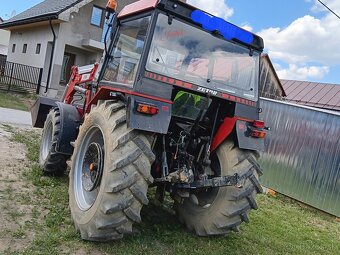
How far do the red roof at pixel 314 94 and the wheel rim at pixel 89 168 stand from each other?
1587cm

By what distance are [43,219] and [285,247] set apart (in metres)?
3.21

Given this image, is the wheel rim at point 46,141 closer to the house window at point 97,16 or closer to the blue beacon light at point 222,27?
the blue beacon light at point 222,27

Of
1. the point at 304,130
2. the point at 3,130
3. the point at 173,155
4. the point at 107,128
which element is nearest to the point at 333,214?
the point at 304,130

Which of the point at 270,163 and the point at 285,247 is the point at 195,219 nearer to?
the point at 285,247

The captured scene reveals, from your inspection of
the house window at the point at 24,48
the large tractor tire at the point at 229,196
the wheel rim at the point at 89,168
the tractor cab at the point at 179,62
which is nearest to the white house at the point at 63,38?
the house window at the point at 24,48

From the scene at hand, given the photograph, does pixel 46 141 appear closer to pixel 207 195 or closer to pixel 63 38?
pixel 207 195

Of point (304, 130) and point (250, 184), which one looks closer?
point (250, 184)

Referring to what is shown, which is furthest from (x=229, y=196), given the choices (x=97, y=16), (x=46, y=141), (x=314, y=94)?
(x=314, y=94)

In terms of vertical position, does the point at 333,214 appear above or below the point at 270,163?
below

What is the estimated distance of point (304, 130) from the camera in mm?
8664

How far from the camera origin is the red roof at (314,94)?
1847 cm

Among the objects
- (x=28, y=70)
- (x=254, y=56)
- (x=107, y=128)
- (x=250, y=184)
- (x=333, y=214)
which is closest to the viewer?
(x=107, y=128)

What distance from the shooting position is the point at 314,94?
1981 cm

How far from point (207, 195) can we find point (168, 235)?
664mm
